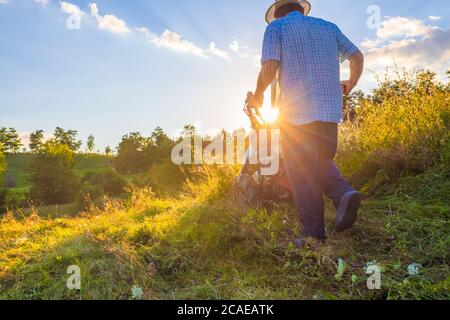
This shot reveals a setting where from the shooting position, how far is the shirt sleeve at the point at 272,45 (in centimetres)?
309

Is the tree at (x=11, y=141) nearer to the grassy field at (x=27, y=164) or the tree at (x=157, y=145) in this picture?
the grassy field at (x=27, y=164)

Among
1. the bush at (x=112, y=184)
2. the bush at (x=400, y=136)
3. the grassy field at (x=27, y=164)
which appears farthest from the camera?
the grassy field at (x=27, y=164)

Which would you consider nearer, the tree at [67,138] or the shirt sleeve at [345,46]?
the shirt sleeve at [345,46]

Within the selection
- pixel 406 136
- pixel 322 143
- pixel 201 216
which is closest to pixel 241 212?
pixel 201 216

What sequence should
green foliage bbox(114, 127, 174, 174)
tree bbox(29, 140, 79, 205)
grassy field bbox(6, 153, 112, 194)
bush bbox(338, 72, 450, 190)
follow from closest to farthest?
bush bbox(338, 72, 450, 190), tree bbox(29, 140, 79, 205), green foliage bbox(114, 127, 174, 174), grassy field bbox(6, 153, 112, 194)

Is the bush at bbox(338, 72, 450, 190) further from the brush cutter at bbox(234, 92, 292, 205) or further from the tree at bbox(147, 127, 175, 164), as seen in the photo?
the tree at bbox(147, 127, 175, 164)

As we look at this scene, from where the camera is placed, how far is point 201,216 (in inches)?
161

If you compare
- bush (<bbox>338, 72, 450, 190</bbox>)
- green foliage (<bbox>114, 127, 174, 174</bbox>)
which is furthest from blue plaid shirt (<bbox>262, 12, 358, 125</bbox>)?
green foliage (<bbox>114, 127, 174, 174</bbox>)

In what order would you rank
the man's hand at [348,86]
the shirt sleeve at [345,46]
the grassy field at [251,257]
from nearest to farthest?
the grassy field at [251,257]
the shirt sleeve at [345,46]
the man's hand at [348,86]

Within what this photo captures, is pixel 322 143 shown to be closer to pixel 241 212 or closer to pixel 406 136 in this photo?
pixel 241 212

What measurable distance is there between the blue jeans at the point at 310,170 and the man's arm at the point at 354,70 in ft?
2.17

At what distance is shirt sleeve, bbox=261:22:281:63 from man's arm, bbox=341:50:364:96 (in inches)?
31.3

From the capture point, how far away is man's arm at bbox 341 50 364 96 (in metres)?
3.38

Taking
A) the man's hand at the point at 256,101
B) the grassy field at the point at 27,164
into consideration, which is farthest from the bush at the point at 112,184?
the man's hand at the point at 256,101
